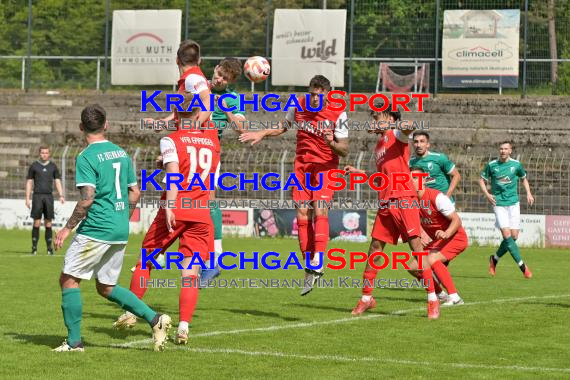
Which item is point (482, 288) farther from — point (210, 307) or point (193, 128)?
point (193, 128)

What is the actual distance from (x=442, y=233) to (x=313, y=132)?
204 centimetres

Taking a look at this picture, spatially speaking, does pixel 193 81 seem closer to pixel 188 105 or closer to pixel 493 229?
pixel 188 105

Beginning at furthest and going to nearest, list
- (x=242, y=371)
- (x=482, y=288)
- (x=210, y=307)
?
(x=482, y=288) < (x=210, y=307) < (x=242, y=371)

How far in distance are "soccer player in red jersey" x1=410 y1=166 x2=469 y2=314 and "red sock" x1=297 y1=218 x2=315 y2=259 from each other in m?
1.34

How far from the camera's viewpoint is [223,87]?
11938mm

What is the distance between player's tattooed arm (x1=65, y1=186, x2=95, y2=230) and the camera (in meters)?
8.52

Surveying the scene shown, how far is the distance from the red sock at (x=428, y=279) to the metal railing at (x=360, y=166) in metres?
14.0

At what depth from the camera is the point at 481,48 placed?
3262 cm

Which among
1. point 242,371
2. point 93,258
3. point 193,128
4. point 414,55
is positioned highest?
point 414,55

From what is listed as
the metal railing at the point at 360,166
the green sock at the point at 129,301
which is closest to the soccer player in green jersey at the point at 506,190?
the metal railing at the point at 360,166

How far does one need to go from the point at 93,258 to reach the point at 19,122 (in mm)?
27201

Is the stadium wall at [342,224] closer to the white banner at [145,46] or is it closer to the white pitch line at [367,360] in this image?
the white banner at [145,46]

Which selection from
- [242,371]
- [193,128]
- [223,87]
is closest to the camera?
[242,371]

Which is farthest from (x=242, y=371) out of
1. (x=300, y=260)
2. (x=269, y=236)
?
(x=269, y=236)
